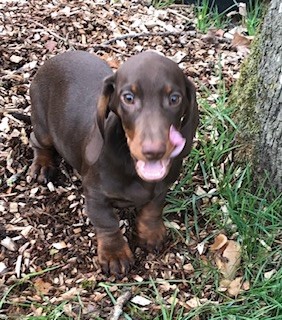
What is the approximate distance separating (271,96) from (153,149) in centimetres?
120

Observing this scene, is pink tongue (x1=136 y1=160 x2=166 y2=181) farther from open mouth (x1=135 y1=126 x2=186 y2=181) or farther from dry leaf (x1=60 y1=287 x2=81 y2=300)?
dry leaf (x1=60 y1=287 x2=81 y2=300)

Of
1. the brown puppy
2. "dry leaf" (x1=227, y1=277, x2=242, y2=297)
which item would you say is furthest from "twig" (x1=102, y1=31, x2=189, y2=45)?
"dry leaf" (x1=227, y1=277, x2=242, y2=297)

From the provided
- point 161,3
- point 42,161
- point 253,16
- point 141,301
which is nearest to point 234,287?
point 141,301

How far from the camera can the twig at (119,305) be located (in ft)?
11.4

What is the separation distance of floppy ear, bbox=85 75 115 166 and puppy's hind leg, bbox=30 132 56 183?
743 mm

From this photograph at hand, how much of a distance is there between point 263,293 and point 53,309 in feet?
3.44

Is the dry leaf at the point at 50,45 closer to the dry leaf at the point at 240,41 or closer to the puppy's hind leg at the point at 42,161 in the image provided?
the puppy's hind leg at the point at 42,161

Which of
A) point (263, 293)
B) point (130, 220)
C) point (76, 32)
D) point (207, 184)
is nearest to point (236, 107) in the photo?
point (207, 184)

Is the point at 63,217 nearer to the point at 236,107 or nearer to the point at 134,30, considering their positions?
the point at 236,107

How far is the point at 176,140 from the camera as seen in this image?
304 centimetres

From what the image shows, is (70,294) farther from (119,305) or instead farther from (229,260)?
(229,260)

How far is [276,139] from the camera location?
3801 mm

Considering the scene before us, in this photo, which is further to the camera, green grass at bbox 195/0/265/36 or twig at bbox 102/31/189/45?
green grass at bbox 195/0/265/36

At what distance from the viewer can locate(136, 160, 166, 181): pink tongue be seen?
2912mm
